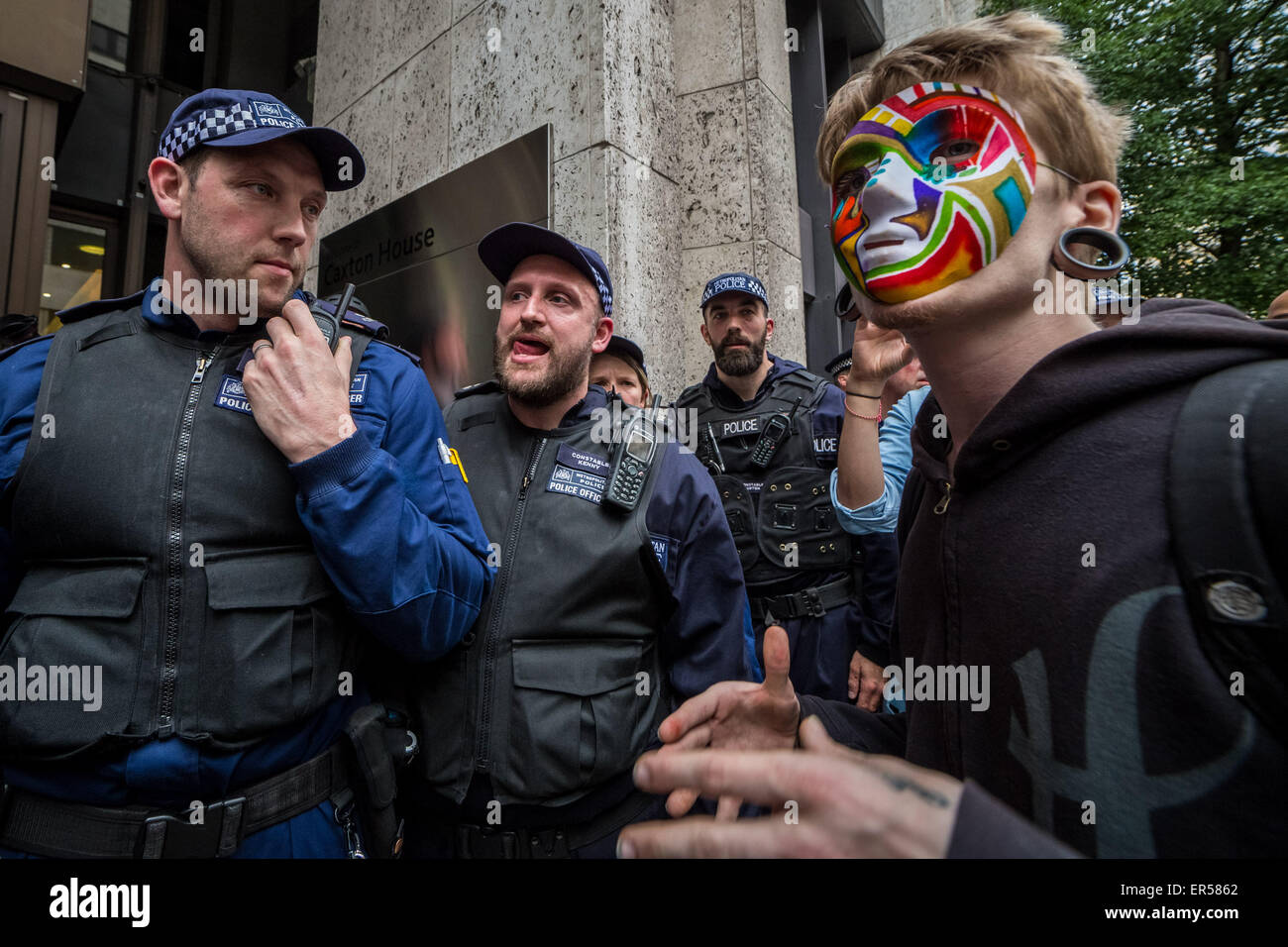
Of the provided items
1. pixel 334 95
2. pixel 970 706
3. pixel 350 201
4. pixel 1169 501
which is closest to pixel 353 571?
pixel 970 706

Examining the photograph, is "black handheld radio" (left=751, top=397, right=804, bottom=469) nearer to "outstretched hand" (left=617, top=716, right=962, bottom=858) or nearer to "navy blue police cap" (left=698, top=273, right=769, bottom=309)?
"navy blue police cap" (left=698, top=273, right=769, bottom=309)

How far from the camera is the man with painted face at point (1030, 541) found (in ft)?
2.61

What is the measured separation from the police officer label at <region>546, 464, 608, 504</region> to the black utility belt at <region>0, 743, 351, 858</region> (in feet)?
3.56

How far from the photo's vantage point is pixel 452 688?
6.36 feet

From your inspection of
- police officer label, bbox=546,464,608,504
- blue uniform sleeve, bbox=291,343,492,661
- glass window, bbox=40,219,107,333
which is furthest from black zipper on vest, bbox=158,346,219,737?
glass window, bbox=40,219,107,333

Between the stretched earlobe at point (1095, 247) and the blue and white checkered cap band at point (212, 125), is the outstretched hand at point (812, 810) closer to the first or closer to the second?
the stretched earlobe at point (1095, 247)

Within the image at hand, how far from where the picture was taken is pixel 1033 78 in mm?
1280

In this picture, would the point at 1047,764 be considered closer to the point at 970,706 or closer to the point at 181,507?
the point at 970,706

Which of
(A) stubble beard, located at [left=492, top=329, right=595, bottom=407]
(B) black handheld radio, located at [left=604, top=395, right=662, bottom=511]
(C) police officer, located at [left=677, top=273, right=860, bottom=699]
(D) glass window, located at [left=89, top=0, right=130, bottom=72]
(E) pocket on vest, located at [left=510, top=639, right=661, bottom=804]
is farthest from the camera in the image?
(D) glass window, located at [left=89, top=0, right=130, bottom=72]

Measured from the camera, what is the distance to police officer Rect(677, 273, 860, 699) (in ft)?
10.9

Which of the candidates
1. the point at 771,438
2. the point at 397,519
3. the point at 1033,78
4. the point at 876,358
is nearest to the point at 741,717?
the point at 397,519

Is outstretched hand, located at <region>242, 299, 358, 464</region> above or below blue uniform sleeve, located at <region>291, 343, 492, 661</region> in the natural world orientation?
above

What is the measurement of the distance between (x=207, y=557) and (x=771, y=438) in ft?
8.94

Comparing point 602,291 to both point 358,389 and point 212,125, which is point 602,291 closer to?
point 358,389
